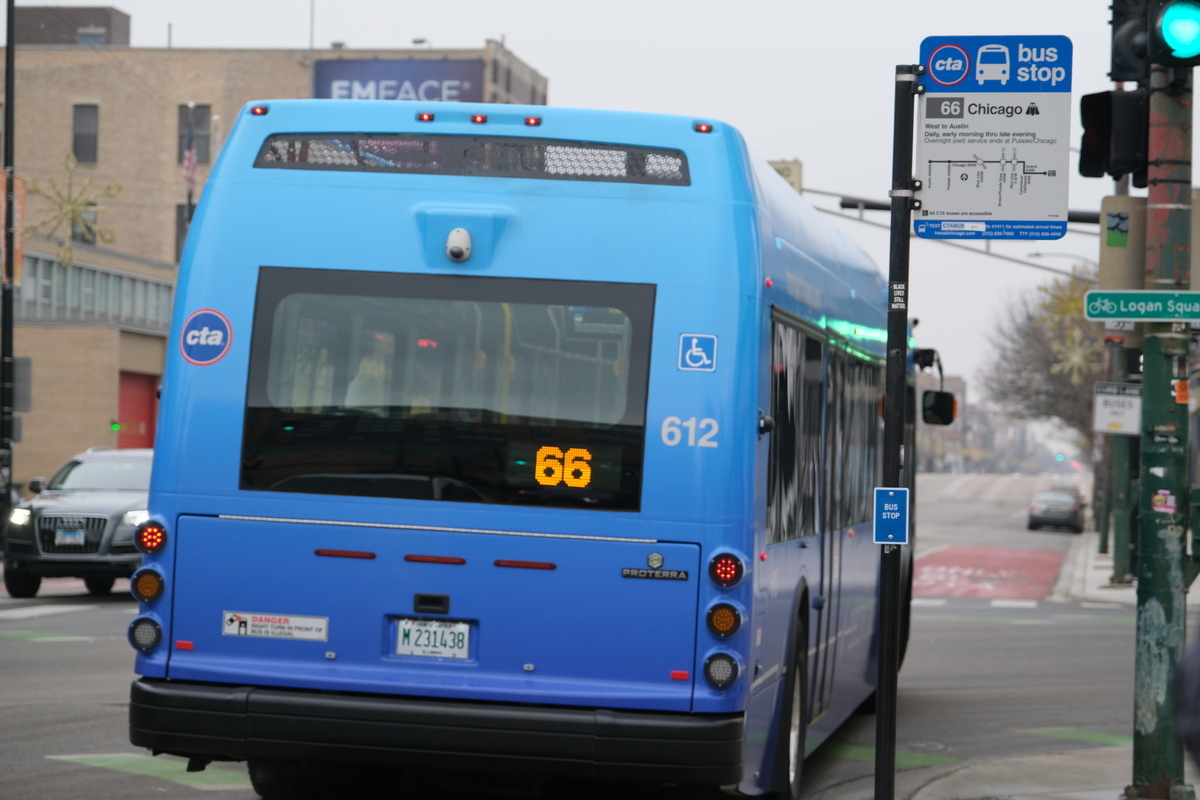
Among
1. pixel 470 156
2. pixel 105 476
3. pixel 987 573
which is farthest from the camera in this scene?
pixel 987 573

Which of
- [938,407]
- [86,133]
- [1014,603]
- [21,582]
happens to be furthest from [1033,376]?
[938,407]

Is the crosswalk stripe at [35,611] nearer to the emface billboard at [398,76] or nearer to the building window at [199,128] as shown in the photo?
the building window at [199,128]

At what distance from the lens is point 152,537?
271 inches

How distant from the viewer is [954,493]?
100m

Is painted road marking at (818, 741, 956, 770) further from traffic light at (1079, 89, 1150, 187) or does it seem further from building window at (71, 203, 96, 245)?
building window at (71, 203, 96, 245)

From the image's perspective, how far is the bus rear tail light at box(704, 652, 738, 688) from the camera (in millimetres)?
6602

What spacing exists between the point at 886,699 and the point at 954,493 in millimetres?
94781

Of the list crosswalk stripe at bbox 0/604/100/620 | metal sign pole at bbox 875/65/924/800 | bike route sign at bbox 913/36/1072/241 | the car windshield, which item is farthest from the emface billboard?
metal sign pole at bbox 875/65/924/800

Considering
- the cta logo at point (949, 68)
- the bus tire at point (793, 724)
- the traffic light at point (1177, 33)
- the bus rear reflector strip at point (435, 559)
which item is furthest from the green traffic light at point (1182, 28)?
the bus rear reflector strip at point (435, 559)

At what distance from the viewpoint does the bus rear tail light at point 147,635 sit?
6840 millimetres

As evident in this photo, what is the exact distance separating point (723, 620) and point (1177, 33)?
11.9 ft

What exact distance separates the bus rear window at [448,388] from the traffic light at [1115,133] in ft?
10.1

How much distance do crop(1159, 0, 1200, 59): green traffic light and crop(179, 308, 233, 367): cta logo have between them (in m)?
4.40

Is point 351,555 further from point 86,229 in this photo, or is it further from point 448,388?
Answer: point 86,229
